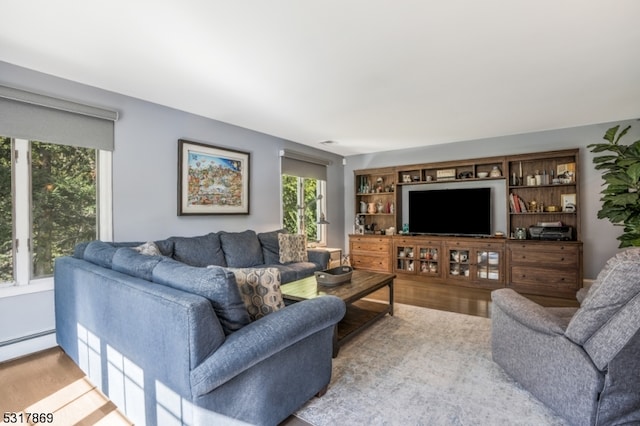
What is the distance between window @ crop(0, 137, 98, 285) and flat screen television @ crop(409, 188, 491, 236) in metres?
4.73

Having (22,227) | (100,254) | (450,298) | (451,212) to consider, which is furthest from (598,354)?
(22,227)

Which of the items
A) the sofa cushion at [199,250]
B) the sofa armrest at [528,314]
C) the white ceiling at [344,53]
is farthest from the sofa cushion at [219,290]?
the sofa cushion at [199,250]

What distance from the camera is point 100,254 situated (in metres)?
2.23

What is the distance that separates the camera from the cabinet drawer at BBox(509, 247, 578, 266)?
4.18m

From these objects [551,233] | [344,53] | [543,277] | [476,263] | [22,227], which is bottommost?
[543,277]

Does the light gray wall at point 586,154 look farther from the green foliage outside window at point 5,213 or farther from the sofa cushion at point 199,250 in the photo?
the green foliage outside window at point 5,213

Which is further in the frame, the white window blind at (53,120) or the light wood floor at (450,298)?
the light wood floor at (450,298)

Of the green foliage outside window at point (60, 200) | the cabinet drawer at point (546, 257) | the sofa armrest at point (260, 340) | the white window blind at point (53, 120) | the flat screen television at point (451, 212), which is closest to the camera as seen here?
the sofa armrest at point (260, 340)

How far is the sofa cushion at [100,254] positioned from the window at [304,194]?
9.98 feet

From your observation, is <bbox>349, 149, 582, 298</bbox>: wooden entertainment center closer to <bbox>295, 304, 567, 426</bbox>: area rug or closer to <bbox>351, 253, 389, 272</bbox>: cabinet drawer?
<bbox>351, 253, 389, 272</bbox>: cabinet drawer

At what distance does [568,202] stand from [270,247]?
4.34 meters

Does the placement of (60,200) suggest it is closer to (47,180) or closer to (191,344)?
(47,180)

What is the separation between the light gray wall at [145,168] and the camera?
104 inches

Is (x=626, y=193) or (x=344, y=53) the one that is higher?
(x=344, y=53)
